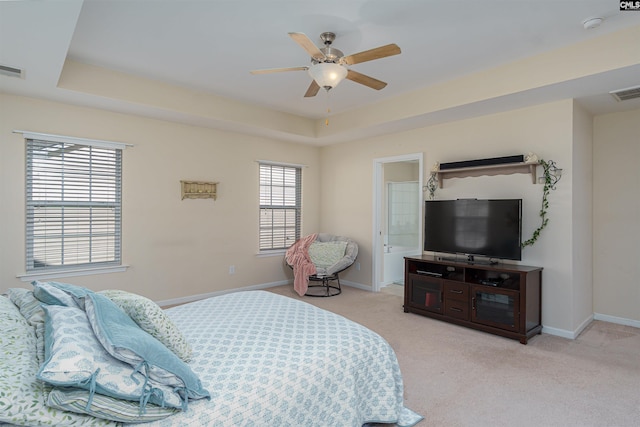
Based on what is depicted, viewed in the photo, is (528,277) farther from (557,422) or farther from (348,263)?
(348,263)

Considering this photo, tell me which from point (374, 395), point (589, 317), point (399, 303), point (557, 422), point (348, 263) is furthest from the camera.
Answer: point (348, 263)

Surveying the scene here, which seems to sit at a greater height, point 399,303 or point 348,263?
point 348,263

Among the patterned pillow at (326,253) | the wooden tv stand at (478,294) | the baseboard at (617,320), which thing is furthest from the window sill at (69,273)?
the baseboard at (617,320)

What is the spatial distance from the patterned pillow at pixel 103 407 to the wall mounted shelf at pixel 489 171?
385cm

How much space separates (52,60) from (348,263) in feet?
13.2

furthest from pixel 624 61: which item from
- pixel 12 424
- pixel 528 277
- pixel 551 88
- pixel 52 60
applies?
pixel 52 60

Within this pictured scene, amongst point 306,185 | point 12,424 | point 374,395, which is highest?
point 306,185

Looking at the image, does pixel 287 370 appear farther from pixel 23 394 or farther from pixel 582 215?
pixel 582 215

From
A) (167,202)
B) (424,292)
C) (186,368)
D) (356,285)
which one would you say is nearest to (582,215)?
(424,292)

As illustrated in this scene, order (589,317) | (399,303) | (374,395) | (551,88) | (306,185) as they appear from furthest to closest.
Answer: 1. (306,185)
2. (399,303)
3. (589,317)
4. (551,88)
5. (374,395)

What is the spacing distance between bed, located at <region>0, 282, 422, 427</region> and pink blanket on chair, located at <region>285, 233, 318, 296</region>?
2807mm

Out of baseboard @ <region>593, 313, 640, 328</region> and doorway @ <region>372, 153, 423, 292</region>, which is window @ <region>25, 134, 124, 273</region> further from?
baseboard @ <region>593, 313, 640, 328</region>

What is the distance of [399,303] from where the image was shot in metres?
4.82

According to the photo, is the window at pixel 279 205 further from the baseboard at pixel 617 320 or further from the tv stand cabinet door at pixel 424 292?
the baseboard at pixel 617 320
